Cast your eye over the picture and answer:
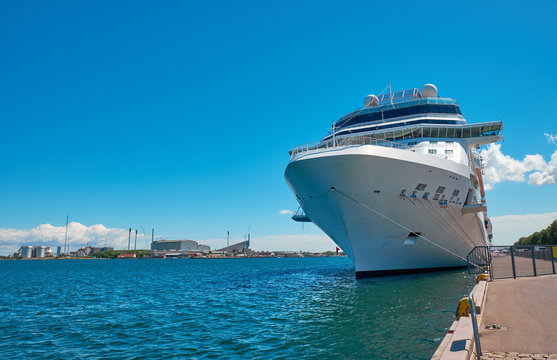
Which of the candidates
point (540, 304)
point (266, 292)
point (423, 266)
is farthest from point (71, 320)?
point (423, 266)

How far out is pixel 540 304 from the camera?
29.0ft

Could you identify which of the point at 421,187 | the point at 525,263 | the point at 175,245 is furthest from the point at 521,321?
the point at 175,245

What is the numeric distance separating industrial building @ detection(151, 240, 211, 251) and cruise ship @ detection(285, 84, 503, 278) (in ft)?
519

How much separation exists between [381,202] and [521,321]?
11.7 meters

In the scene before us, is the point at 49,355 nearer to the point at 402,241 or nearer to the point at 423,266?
the point at 402,241

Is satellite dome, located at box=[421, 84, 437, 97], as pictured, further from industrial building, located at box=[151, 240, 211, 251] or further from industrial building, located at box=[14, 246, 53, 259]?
industrial building, located at box=[14, 246, 53, 259]

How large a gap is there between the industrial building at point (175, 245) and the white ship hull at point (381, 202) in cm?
15867

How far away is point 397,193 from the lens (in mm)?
18891

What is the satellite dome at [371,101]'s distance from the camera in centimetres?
3206

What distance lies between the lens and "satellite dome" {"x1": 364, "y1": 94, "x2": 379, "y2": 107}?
1262 inches

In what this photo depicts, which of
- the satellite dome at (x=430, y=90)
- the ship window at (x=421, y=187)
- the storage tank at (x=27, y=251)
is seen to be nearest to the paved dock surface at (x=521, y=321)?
the ship window at (x=421, y=187)

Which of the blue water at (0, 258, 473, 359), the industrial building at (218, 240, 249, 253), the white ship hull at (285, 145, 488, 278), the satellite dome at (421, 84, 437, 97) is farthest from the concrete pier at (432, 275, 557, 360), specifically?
the industrial building at (218, 240, 249, 253)

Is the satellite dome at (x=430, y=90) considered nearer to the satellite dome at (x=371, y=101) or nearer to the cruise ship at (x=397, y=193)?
the satellite dome at (x=371, y=101)

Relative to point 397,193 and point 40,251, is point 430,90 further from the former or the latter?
point 40,251
